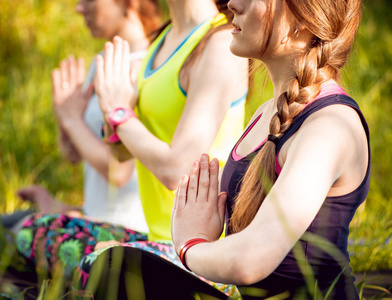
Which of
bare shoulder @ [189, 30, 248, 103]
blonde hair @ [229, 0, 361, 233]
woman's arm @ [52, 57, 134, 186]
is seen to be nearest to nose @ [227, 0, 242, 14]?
blonde hair @ [229, 0, 361, 233]

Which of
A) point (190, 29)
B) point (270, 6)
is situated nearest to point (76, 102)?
point (190, 29)

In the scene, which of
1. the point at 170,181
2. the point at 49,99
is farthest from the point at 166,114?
the point at 49,99

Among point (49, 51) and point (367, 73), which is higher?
point (49, 51)

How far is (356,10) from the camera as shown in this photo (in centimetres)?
136

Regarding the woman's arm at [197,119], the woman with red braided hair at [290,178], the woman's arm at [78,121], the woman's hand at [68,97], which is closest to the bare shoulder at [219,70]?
the woman's arm at [197,119]

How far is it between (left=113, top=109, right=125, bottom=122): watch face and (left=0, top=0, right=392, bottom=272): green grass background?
1.18 metres

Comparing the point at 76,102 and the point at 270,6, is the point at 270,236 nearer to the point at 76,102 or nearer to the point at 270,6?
the point at 270,6

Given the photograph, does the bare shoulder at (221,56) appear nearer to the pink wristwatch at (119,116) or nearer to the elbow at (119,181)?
the pink wristwatch at (119,116)

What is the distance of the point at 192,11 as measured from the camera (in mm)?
2084

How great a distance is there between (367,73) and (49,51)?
2617 millimetres

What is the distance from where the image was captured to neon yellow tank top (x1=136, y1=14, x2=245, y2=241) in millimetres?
1991

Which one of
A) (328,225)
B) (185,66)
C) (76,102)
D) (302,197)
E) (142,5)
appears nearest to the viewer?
(302,197)

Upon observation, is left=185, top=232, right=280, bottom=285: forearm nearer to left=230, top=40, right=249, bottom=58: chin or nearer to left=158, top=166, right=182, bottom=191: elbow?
left=230, top=40, right=249, bottom=58: chin

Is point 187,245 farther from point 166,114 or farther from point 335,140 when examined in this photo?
point 166,114
